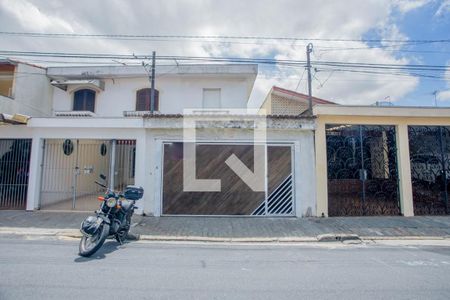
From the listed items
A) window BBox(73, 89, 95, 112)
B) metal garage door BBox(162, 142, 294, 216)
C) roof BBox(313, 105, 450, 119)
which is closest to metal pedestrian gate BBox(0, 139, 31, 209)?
window BBox(73, 89, 95, 112)

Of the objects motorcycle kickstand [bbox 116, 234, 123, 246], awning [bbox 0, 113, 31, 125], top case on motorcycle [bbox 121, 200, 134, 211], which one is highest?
awning [bbox 0, 113, 31, 125]

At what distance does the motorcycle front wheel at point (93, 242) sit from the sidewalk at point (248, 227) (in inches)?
51.0

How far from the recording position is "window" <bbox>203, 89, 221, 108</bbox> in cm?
1198

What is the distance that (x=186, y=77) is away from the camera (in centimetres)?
1197

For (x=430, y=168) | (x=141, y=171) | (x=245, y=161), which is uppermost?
(x=245, y=161)

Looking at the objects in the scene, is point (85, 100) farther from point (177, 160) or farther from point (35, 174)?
point (177, 160)

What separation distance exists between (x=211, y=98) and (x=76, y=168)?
6.86m

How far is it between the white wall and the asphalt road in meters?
7.98

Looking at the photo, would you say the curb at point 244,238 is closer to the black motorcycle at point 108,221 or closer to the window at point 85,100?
the black motorcycle at point 108,221

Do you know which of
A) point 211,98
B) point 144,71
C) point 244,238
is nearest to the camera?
point 244,238

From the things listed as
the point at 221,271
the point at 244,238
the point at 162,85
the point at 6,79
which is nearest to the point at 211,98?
the point at 162,85

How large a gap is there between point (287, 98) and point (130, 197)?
10970 mm

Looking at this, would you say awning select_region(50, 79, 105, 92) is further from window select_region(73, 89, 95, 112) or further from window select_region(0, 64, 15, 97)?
window select_region(0, 64, 15, 97)

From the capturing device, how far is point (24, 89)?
10969mm
